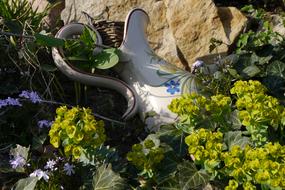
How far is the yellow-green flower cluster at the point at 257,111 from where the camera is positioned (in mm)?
1725

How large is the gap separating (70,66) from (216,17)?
755mm

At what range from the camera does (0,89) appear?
235 cm

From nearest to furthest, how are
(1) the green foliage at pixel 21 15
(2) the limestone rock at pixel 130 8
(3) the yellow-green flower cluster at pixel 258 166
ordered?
(3) the yellow-green flower cluster at pixel 258 166, (1) the green foliage at pixel 21 15, (2) the limestone rock at pixel 130 8

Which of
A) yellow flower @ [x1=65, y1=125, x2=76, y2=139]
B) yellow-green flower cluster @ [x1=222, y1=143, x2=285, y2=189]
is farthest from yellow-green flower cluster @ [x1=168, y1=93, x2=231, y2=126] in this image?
yellow flower @ [x1=65, y1=125, x2=76, y2=139]

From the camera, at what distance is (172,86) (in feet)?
7.57

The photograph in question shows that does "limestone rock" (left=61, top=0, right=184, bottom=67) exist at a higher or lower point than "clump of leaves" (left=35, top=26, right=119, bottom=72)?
lower

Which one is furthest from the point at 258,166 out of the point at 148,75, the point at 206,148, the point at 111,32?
the point at 111,32

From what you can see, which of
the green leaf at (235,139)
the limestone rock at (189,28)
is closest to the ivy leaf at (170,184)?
the green leaf at (235,139)

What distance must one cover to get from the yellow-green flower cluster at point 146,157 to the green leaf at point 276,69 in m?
0.88

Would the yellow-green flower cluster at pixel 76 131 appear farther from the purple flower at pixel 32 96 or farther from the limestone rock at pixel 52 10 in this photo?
the limestone rock at pixel 52 10

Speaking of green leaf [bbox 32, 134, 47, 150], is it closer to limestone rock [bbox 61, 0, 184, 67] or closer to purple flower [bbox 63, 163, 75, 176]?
purple flower [bbox 63, 163, 75, 176]

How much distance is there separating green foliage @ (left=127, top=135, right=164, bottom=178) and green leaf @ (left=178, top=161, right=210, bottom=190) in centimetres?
8

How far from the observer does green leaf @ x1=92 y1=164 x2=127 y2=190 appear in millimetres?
1709

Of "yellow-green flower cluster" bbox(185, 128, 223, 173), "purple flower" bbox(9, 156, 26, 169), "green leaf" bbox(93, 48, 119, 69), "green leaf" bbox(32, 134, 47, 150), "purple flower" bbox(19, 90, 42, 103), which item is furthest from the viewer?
"green leaf" bbox(93, 48, 119, 69)
